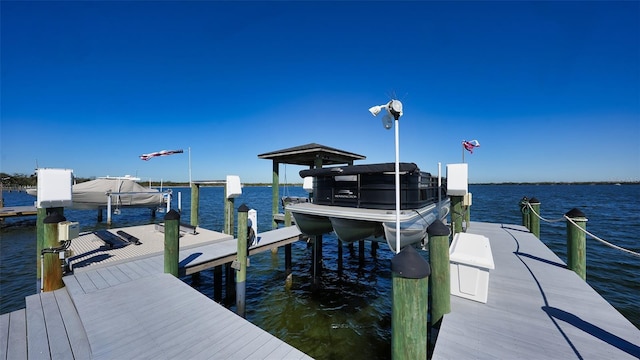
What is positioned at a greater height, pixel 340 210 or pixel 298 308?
pixel 340 210

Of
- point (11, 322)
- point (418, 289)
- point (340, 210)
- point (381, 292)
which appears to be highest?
point (340, 210)

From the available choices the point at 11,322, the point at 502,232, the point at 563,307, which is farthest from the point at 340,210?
the point at 502,232

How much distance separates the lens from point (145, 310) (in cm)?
398

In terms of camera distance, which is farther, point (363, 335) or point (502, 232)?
point (502, 232)

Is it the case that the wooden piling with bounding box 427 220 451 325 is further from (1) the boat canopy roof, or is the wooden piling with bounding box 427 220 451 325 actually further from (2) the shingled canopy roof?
(2) the shingled canopy roof

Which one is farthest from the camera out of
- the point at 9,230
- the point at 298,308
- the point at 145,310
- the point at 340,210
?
the point at 9,230

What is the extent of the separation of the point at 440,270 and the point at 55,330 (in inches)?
227

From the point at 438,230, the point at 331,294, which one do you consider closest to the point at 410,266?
the point at 438,230

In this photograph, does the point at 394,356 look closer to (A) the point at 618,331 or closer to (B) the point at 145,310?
(A) the point at 618,331

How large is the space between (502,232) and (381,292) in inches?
225

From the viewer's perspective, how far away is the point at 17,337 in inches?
134

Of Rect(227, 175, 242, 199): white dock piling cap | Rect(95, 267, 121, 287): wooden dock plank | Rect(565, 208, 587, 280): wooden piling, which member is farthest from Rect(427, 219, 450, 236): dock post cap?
Rect(227, 175, 242, 199): white dock piling cap

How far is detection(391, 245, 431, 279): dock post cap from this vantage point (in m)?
2.50

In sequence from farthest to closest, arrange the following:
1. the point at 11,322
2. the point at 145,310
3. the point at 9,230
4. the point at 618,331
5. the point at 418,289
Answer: the point at 9,230 → the point at 145,310 → the point at 11,322 → the point at 618,331 → the point at 418,289
